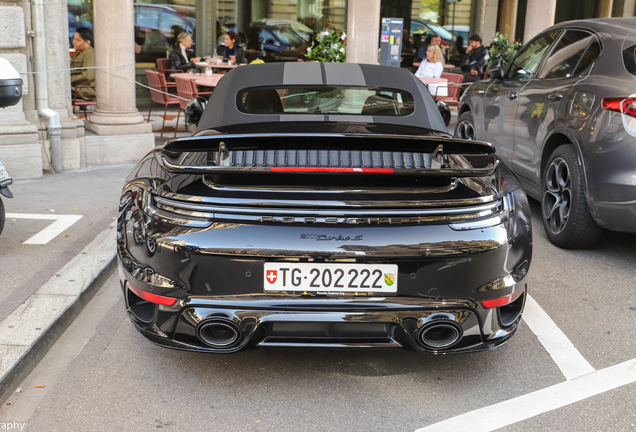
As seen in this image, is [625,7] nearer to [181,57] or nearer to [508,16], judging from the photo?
[508,16]

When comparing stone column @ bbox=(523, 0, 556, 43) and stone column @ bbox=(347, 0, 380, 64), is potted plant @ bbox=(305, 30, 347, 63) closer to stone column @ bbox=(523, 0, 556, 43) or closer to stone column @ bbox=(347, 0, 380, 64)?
stone column @ bbox=(347, 0, 380, 64)

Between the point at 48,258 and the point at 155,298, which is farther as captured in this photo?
the point at 48,258

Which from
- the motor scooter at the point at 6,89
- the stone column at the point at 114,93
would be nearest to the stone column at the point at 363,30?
the stone column at the point at 114,93

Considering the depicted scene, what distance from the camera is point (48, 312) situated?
12.6 ft

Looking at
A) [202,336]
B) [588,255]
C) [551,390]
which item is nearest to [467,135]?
[588,255]

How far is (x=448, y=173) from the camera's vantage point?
9.45 feet

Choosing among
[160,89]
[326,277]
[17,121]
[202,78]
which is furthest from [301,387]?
[160,89]

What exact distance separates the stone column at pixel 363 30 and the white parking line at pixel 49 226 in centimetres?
697

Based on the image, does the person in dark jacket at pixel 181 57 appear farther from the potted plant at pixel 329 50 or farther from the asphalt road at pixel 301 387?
the asphalt road at pixel 301 387

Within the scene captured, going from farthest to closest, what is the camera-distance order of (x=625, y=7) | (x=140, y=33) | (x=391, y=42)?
(x=625, y=7) < (x=140, y=33) < (x=391, y=42)

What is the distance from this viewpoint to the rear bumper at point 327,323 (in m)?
2.84

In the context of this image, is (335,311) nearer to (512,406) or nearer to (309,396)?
(309,396)

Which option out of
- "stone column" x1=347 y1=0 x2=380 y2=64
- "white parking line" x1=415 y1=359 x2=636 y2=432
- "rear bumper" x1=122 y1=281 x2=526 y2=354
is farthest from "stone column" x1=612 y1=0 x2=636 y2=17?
"rear bumper" x1=122 y1=281 x2=526 y2=354

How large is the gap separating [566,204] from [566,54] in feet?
4.16
